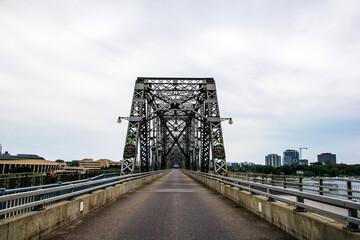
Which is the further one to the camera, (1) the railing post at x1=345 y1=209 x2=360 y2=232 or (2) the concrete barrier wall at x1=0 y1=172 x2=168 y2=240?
(2) the concrete barrier wall at x1=0 y1=172 x2=168 y2=240

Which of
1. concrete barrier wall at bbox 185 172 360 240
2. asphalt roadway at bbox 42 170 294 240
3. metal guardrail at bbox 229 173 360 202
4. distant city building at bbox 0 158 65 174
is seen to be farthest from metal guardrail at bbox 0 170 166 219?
distant city building at bbox 0 158 65 174

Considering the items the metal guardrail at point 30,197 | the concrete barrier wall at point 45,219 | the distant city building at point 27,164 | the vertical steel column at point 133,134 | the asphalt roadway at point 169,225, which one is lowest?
the distant city building at point 27,164

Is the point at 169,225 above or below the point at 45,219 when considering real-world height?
below

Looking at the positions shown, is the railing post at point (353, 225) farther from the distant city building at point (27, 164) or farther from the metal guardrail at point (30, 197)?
the distant city building at point (27, 164)

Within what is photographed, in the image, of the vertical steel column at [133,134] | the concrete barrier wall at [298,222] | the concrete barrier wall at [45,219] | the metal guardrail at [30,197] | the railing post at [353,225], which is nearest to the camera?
the railing post at [353,225]

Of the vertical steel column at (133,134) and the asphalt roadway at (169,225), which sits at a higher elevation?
the vertical steel column at (133,134)

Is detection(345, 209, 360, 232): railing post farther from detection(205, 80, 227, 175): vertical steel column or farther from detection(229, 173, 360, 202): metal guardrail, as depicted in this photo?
detection(205, 80, 227, 175): vertical steel column

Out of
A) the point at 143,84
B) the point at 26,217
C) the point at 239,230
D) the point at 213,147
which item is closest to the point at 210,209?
the point at 239,230

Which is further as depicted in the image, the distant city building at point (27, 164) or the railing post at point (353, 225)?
the distant city building at point (27, 164)

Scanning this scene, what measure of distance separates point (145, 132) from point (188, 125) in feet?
123

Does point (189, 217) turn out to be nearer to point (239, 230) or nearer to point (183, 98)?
point (239, 230)

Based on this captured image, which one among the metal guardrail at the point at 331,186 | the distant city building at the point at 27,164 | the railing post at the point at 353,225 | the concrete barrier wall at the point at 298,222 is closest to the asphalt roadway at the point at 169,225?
the concrete barrier wall at the point at 298,222

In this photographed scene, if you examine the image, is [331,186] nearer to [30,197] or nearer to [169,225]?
[169,225]

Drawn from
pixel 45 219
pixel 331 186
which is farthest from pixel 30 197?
pixel 331 186
